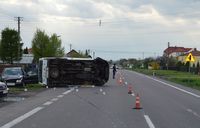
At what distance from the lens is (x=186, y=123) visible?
14.1 meters

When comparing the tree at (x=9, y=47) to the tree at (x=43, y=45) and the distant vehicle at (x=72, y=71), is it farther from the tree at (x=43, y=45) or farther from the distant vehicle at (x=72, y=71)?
the distant vehicle at (x=72, y=71)

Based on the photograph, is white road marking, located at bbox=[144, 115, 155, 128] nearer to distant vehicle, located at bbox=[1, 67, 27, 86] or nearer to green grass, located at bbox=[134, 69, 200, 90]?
distant vehicle, located at bbox=[1, 67, 27, 86]

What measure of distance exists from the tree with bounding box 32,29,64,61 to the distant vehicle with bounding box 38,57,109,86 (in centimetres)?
5883

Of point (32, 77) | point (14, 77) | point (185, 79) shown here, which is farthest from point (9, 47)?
point (14, 77)

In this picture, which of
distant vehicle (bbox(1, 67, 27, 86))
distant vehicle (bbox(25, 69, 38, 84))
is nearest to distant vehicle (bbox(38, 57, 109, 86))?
distant vehicle (bbox(25, 69, 38, 84))

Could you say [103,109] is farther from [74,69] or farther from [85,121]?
[74,69]

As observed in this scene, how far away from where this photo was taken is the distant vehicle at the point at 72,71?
1505 inches

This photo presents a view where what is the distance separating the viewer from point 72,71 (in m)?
38.7

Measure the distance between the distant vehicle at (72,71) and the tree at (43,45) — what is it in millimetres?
58830

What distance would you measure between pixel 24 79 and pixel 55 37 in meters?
70.3

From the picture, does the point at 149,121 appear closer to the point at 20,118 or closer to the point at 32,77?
the point at 20,118

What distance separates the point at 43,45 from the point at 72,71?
6418 centimetres

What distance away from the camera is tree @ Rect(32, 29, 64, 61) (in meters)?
99.4

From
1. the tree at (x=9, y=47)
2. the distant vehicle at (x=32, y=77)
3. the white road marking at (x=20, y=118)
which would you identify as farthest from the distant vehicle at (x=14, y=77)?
the tree at (x=9, y=47)
